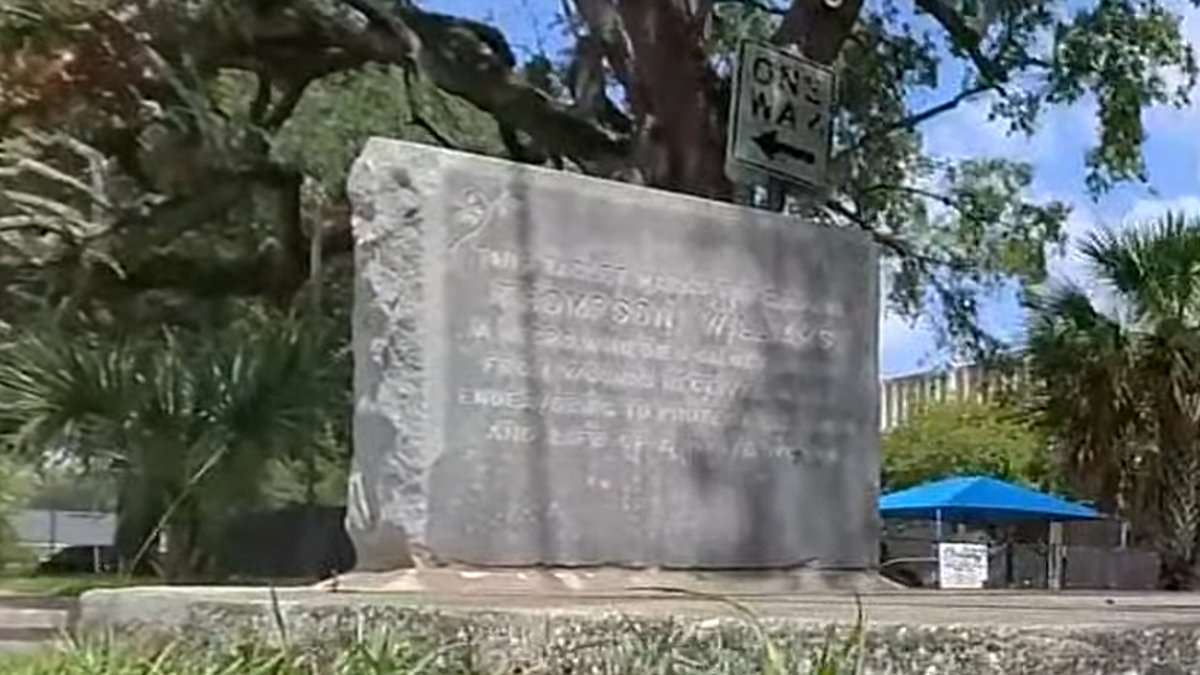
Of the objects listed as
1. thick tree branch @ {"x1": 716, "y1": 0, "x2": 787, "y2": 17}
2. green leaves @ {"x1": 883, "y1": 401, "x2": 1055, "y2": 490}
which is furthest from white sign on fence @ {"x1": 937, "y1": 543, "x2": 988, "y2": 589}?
green leaves @ {"x1": 883, "y1": 401, "x2": 1055, "y2": 490}

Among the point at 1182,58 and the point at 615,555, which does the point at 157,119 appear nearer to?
the point at 1182,58

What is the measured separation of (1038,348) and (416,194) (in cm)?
1147

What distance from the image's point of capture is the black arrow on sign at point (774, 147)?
24.8 feet

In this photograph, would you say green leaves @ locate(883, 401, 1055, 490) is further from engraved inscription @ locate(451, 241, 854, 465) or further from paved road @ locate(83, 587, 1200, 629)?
paved road @ locate(83, 587, 1200, 629)

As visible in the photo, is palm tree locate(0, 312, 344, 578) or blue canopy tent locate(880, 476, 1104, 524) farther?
blue canopy tent locate(880, 476, 1104, 524)

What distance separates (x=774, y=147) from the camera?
762cm

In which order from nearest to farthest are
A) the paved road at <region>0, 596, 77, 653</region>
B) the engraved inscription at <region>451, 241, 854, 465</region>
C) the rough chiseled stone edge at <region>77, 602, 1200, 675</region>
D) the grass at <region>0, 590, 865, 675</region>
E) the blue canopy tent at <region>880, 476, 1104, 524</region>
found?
1. the rough chiseled stone edge at <region>77, 602, 1200, 675</region>
2. the grass at <region>0, 590, 865, 675</region>
3. the paved road at <region>0, 596, 77, 653</region>
4. the engraved inscription at <region>451, 241, 854, 465</region>
5. the blue canopy tent at <region>880, 476, 1104, 524</region>

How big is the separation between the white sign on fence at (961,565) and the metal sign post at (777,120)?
779 centimetres

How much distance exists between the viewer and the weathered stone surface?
6320 mm

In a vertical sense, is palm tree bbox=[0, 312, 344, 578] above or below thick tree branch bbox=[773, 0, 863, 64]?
below

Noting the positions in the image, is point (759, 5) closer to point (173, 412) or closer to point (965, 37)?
point (965, 37)

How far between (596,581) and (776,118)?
2145 mm

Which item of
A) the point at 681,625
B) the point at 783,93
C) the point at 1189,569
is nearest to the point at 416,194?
the point at 783,93

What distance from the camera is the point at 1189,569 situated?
1566cm
